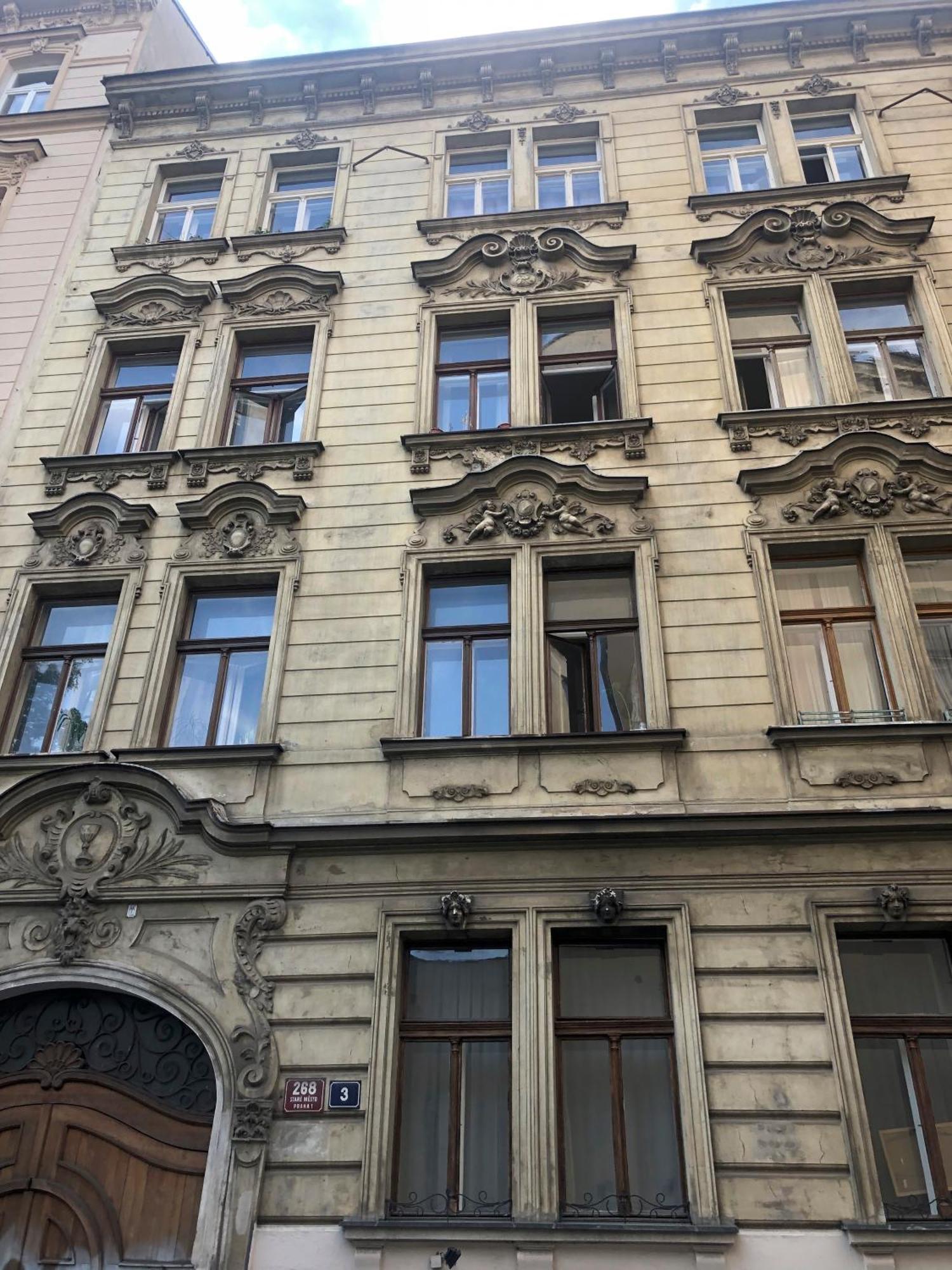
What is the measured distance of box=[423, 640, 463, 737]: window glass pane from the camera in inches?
374

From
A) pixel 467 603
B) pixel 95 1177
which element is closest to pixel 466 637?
pixel 467 603

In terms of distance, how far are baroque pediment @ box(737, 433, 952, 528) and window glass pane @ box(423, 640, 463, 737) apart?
11.0 ft

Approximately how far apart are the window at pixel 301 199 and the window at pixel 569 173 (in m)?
3.04

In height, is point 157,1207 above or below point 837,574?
below

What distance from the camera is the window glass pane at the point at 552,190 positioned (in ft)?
44.4

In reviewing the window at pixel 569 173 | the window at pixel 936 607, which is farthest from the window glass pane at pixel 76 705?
the window at pixel 569 173

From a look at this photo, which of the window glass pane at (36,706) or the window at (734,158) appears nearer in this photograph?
the window glass pane at (36,706)

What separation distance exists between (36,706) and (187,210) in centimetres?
833

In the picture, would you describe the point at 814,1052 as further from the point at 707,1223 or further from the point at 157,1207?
the point at 157,1207

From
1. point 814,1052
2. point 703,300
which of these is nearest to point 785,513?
point 703,300

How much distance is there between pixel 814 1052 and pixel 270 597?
6.87 m

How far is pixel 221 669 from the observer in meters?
10.2

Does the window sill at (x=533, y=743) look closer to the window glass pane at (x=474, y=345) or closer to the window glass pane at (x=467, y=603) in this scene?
the window glass pane at (x=467, y=603)

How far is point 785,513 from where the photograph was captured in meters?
10.0
